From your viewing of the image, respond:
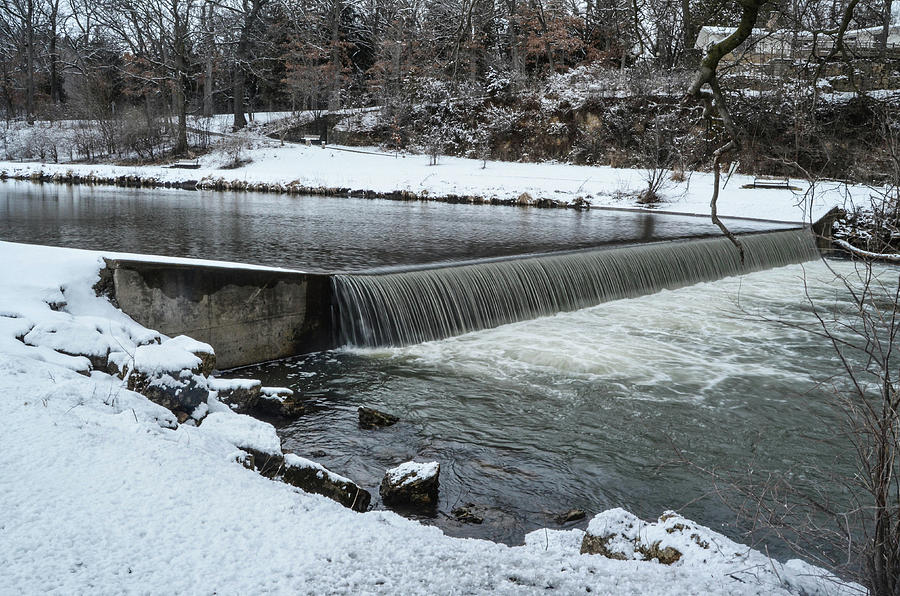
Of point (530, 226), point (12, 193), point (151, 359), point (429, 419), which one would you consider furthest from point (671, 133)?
point (151, 359)

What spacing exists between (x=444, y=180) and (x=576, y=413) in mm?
21152

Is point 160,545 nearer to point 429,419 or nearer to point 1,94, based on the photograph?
point 429,419

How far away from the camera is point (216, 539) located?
290cm

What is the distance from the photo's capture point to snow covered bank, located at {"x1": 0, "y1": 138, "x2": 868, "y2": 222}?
72.6 feet

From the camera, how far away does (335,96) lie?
41.4m

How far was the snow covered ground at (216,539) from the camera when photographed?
2.64 meters

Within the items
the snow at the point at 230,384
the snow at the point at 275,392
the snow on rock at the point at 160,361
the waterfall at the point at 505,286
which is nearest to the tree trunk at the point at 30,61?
the waterfall at the point at 505,286


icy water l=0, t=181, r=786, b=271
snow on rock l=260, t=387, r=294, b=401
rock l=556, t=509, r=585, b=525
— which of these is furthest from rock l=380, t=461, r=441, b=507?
icy water l=0, t=181, r=786, b=271

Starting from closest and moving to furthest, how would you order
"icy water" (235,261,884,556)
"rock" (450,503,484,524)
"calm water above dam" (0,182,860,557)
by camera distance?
"rock" (450,503,484,524)
"icy water" (235,261,884,556)
"calm water above dam" (0,182,860,557)

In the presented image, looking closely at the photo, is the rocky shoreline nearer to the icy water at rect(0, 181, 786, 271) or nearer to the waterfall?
the icy water at rect(0, 181, 786, 271)

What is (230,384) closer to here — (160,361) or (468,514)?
(160,361)

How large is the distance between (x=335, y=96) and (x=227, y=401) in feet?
124

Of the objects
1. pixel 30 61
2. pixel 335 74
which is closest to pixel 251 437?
pixel 335 74

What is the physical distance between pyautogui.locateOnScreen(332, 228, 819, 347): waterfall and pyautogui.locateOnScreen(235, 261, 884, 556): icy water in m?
0.29
